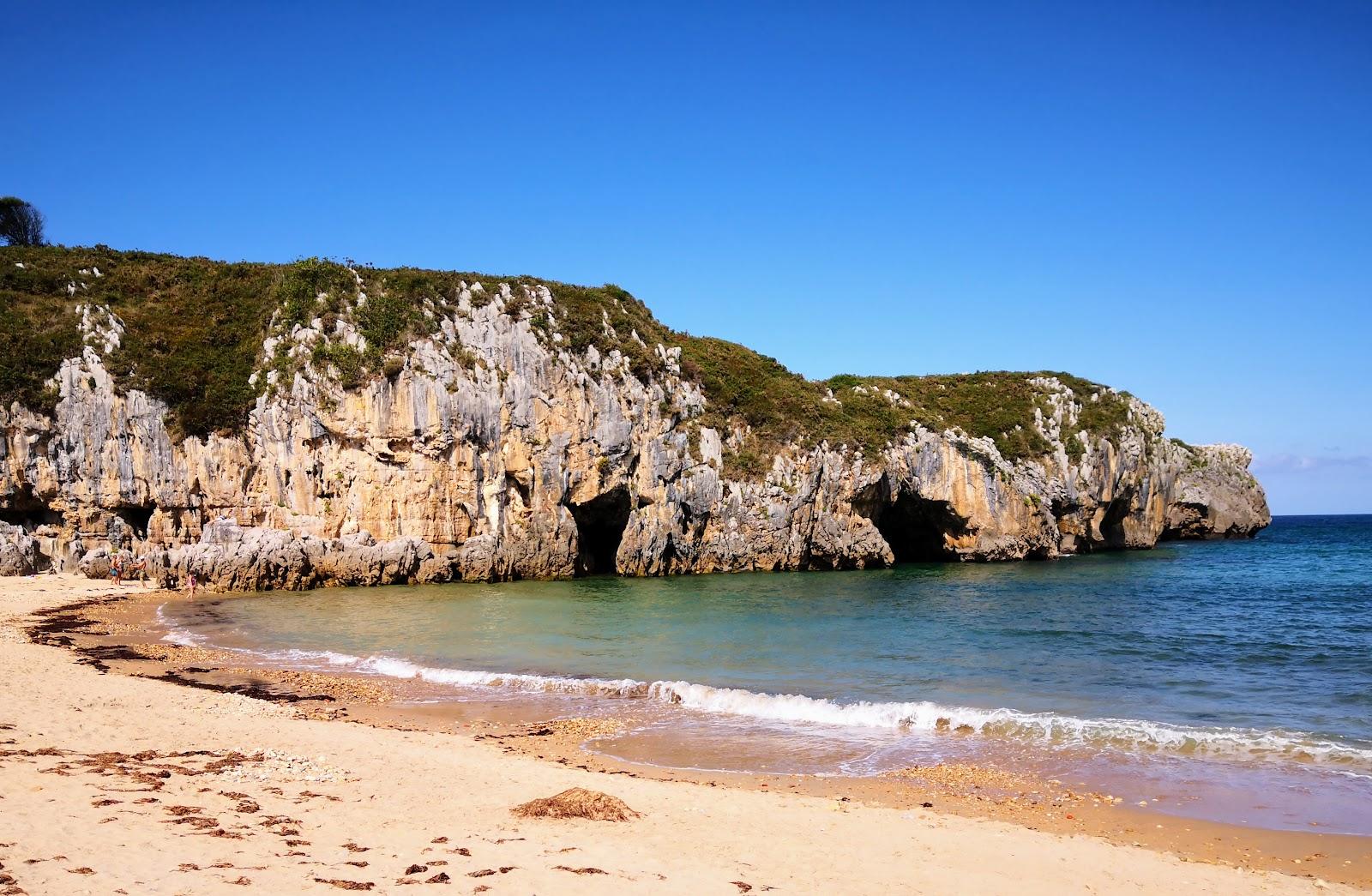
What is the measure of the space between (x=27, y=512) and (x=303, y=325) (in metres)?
13.4

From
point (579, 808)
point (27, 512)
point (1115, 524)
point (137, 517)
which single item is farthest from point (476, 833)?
point (1115, 524)

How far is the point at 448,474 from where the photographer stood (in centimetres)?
Answer: 3800

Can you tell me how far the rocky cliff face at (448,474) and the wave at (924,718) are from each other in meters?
18.3

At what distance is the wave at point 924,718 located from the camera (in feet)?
41.5

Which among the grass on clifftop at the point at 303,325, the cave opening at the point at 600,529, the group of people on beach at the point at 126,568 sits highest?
the grass on clifftop at the point at 303,325

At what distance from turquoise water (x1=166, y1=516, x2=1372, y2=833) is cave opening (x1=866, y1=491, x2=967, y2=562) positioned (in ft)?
38.6

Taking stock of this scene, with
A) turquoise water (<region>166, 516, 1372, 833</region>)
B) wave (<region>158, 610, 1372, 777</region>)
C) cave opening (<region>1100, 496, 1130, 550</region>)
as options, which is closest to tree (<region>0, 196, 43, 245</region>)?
turquoise water (<region>166, 516, 1372, 833</region>)

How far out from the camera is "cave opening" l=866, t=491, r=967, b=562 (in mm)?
48500

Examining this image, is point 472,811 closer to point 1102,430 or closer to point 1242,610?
point 1242,610

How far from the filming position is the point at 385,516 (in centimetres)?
3700

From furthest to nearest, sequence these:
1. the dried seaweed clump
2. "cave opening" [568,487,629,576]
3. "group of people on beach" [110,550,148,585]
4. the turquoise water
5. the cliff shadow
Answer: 1. the cliff shadow
2. "cave opening" [568,487,629,576]
3. "group of people on beach" [110,550,148,585]
4. the turquoise water
5. the dried seaweed clump

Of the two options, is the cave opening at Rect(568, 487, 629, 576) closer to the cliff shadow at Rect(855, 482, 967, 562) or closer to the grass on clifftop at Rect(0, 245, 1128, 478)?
the grass on clifftop at Rect(0, 245, 1128, 478)

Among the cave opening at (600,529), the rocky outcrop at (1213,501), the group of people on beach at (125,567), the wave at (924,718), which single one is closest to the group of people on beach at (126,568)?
the group of people on beach at (125,567)

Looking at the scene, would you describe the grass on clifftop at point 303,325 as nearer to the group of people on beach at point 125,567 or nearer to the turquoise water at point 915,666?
the group of people on beach at point 125,567
